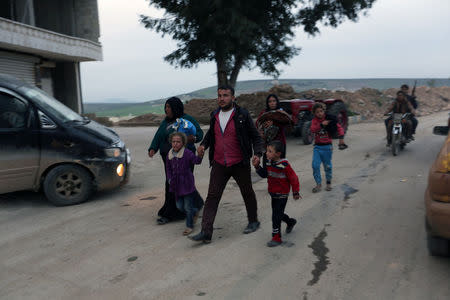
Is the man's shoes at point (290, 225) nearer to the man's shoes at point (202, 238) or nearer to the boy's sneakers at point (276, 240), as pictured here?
the boy's sneakers at point (276, 240)

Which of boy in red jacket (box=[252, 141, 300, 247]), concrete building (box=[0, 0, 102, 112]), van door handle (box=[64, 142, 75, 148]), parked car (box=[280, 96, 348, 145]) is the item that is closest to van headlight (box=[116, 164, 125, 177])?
van door handle (box=[64, 142, 75, 148])

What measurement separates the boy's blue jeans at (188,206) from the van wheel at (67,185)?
2.13m

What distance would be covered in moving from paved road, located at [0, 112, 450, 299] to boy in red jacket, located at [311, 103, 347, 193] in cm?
35

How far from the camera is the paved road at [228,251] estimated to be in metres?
3.47

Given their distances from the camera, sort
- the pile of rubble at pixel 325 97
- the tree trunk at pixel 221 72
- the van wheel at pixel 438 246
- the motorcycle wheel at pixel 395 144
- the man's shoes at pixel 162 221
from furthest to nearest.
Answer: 1. the pile of rubble at pixel 325 97
2. the tree trunk at pixel 221 72
3. the motorcycle wheel at pixel 395 144
4. the man's shoes at pixel 162 221
5. the van wheel at pixel 438 246

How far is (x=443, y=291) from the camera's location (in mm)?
3295

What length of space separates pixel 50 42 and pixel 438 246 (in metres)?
18.1

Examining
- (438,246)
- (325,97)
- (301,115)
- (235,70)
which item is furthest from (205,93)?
(438,246)

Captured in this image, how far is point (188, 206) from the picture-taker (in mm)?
5070

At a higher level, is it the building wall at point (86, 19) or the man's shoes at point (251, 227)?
the building wall at point (86, 19)

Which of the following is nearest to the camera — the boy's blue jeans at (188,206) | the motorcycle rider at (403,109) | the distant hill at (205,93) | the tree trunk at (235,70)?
the boy's blue jeans at (188,206)

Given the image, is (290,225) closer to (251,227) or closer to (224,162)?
(251,227)

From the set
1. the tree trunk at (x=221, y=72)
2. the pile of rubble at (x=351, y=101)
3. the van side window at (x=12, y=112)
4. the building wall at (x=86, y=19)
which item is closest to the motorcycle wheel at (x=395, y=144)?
the van side window at (x=12, y=112)

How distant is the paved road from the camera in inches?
137
